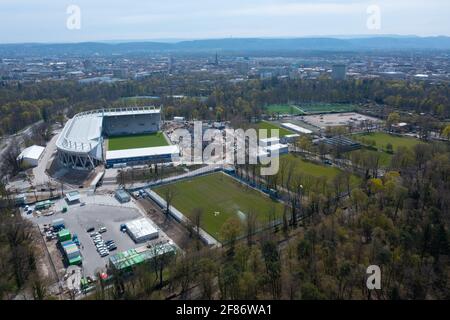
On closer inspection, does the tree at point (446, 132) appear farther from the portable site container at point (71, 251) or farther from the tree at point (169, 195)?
the portable site container at point (71, 251)

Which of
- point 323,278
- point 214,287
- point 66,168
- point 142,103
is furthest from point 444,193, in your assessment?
point 142,103

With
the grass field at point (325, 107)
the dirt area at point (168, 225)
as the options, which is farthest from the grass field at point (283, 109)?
the dirt area at point (168, 225)

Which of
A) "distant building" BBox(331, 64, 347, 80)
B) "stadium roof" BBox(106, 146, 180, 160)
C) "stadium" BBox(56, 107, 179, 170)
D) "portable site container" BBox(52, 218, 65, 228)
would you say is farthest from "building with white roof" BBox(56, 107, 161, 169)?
"distant building" BBox(331, 64, 347, 80)

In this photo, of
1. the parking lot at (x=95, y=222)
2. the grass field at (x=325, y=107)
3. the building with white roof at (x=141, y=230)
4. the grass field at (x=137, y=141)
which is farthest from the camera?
the grass field at (x=325, y=107)

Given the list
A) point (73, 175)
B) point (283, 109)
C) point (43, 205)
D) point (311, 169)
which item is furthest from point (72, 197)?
point (283, 109)

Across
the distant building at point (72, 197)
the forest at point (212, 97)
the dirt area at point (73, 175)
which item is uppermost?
the forest at point (212, 97)

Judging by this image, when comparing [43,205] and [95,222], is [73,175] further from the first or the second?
[95,222]

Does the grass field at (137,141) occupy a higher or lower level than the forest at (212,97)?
lower
